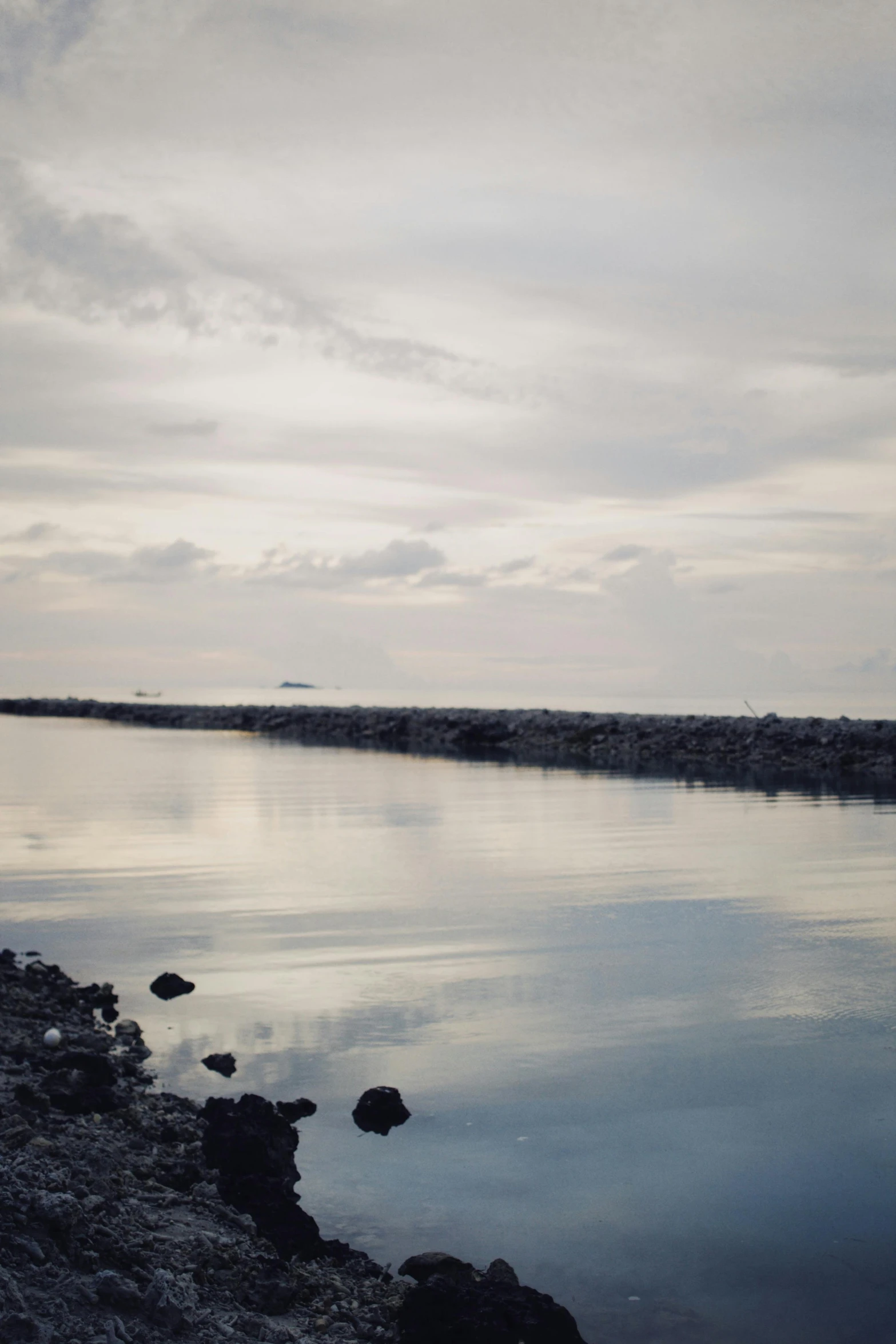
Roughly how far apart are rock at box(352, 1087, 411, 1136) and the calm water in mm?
71

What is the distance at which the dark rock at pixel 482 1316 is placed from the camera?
4.17 metres

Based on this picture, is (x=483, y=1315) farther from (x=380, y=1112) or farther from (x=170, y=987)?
(x=170, y=987)

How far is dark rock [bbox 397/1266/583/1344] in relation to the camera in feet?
13.7

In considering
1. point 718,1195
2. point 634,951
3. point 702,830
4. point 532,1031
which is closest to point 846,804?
point 702,830

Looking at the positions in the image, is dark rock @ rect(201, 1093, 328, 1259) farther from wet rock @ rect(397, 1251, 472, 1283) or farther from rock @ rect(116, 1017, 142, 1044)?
rock @ rect(116, 1017, 142, 1044)

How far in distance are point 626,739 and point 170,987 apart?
36.6 meters

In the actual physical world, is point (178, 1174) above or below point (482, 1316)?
below

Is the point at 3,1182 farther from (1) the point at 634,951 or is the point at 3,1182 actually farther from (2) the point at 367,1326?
(1) the point at 634,951

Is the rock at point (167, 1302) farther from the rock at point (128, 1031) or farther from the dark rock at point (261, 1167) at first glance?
the rock at point (128, 1031)

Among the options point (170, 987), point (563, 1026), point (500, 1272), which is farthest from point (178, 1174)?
point (170, 987)

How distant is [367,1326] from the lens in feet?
14.4

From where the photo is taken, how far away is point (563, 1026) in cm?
782

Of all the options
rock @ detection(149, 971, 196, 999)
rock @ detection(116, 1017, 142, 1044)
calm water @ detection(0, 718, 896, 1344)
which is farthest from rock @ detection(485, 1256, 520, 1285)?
rock @ detection(149, 971, 196, 999)

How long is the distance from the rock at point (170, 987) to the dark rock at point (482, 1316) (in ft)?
15.9
